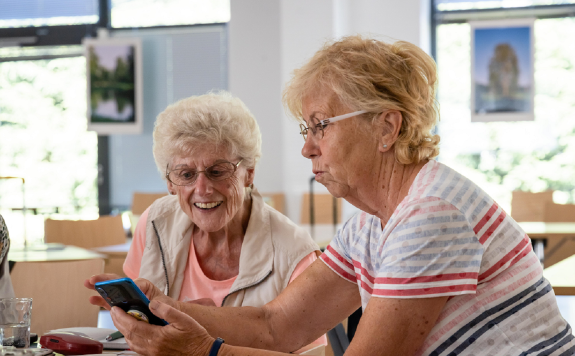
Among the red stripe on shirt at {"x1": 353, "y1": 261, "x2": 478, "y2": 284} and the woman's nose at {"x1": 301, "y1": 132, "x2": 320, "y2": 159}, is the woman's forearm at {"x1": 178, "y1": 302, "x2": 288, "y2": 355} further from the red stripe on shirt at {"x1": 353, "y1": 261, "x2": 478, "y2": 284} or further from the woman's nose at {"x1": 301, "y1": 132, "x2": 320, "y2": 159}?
the red stripe on shirt at {"x1": 353, "y1": 261, "x2": 478, "y2": 284}

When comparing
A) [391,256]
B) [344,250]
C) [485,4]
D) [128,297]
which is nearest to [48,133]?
[485,4]

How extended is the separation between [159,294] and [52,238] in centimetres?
320

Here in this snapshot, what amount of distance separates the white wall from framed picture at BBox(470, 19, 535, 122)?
1.94 ft

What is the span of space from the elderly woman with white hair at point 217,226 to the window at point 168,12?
528 cm

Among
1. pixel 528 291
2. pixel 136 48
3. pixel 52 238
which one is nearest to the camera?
pixel 528 291

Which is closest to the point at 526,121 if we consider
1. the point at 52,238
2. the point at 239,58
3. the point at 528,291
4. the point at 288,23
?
the point at 288,23

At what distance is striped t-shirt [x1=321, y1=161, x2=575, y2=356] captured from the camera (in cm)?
113

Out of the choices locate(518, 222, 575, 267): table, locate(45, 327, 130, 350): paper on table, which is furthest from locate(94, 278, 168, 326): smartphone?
locate(518, 222, 575, 267): table

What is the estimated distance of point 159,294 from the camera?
1840 millimetres

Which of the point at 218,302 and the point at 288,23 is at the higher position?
the point at 288,23

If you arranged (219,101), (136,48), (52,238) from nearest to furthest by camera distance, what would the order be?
(219,101)
(52,238)
(136,48)

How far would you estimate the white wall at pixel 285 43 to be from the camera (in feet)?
20.5

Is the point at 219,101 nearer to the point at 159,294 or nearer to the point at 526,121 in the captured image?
the point at 159,294

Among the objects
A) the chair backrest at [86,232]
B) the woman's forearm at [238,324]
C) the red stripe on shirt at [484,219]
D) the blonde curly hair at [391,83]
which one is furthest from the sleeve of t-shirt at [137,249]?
the chair backrest at [86,232]
